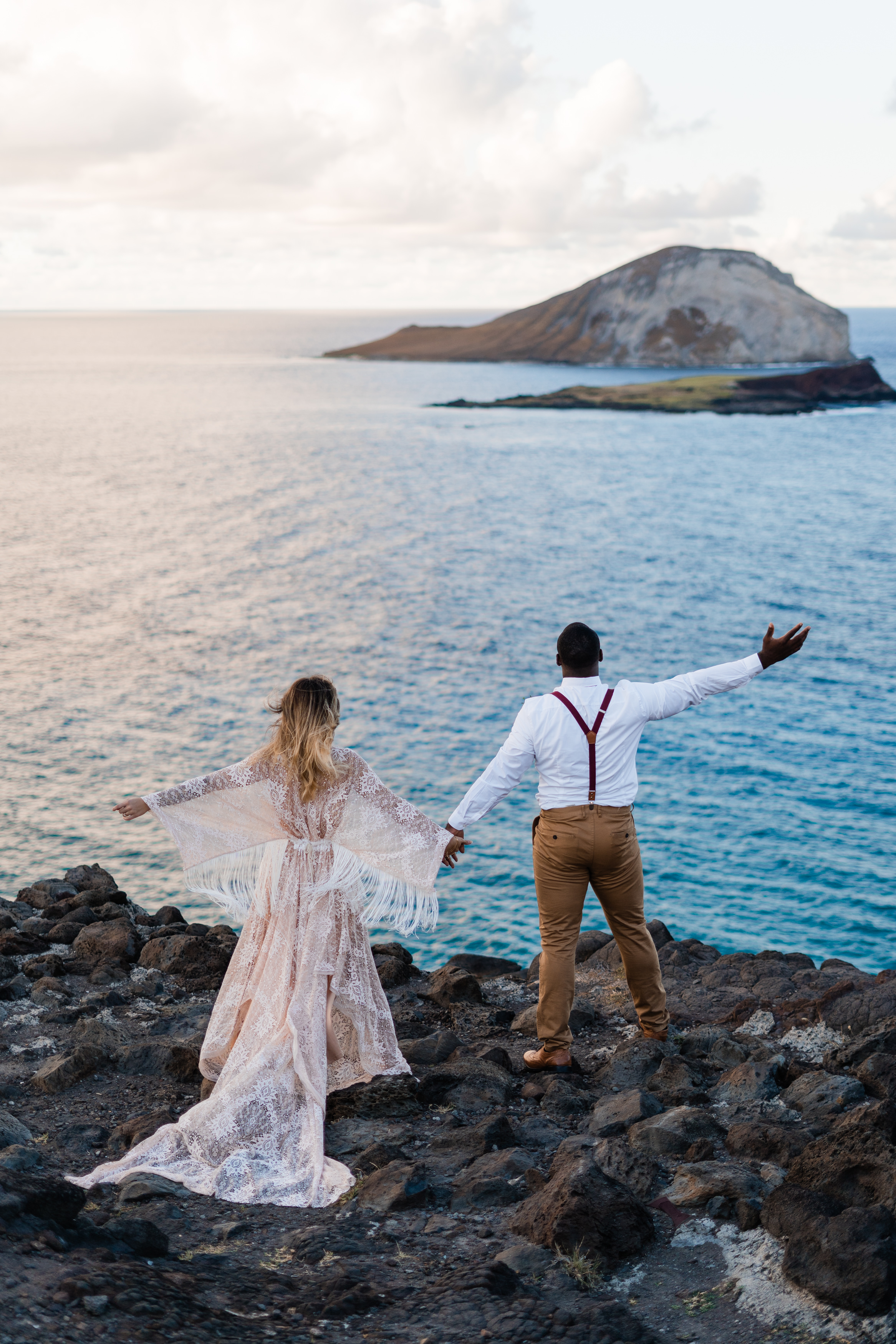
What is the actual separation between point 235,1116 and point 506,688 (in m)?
21.5

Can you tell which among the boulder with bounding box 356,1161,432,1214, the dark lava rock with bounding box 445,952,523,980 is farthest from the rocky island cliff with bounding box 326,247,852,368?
the boulder with bounding box 356,1161,432,1214

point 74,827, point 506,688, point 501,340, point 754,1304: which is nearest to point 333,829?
point 754,1304

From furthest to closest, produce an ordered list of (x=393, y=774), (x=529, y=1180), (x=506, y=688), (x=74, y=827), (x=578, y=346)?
(x=578, y=346) → (x=506, y=688) → (x=393, y=774) → (x=74, y=827) → (x=529, y=1180)

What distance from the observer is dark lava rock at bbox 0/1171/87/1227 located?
445 cm

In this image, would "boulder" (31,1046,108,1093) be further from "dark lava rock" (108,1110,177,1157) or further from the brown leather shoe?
the brown leather shoe

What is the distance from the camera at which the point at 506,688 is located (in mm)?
27062

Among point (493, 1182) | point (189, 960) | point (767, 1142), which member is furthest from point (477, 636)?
point (493, 1182)

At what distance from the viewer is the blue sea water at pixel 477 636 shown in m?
18.3

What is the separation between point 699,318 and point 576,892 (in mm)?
156782

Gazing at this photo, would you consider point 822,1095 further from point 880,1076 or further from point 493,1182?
point 493,1182

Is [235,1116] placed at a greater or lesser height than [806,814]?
greater

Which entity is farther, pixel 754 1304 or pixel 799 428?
pixel 799 428

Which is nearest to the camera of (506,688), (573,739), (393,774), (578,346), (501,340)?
(573,739)

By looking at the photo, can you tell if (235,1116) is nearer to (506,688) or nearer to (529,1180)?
(529,1180)
